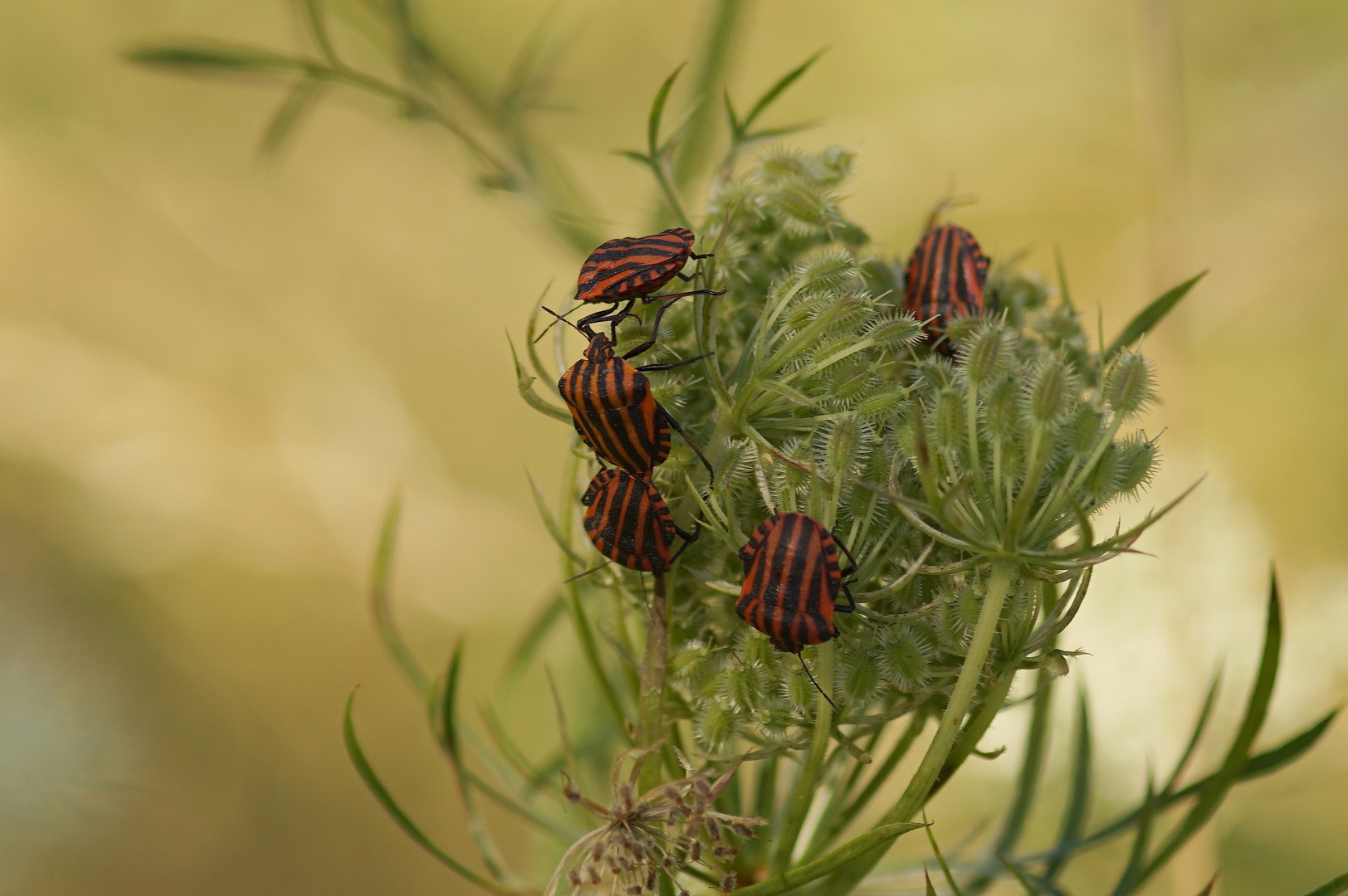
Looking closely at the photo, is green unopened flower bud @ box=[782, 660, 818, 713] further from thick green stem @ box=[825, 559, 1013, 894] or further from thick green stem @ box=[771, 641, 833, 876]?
thick green stem @ box=[825, 559, 1013, 894]

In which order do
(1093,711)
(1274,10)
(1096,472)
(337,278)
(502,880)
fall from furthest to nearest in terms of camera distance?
(337,278)
(1274,10)
(1093,711)
(502,880)
(1096,472)

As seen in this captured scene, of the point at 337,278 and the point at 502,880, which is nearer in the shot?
the point at 502,880

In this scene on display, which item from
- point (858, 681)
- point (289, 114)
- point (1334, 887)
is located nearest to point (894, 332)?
point (858, 681)

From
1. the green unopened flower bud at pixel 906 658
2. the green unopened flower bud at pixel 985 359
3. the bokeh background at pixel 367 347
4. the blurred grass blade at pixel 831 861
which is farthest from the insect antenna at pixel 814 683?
the bokeh background at pixel 367 347

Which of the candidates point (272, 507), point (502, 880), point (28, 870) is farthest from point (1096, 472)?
point (272, 507)

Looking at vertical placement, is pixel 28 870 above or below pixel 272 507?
below

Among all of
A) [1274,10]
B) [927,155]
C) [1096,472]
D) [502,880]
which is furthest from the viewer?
[927,155]

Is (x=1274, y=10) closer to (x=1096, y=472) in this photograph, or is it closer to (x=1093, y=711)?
Answer: (x=1093, y=711)
